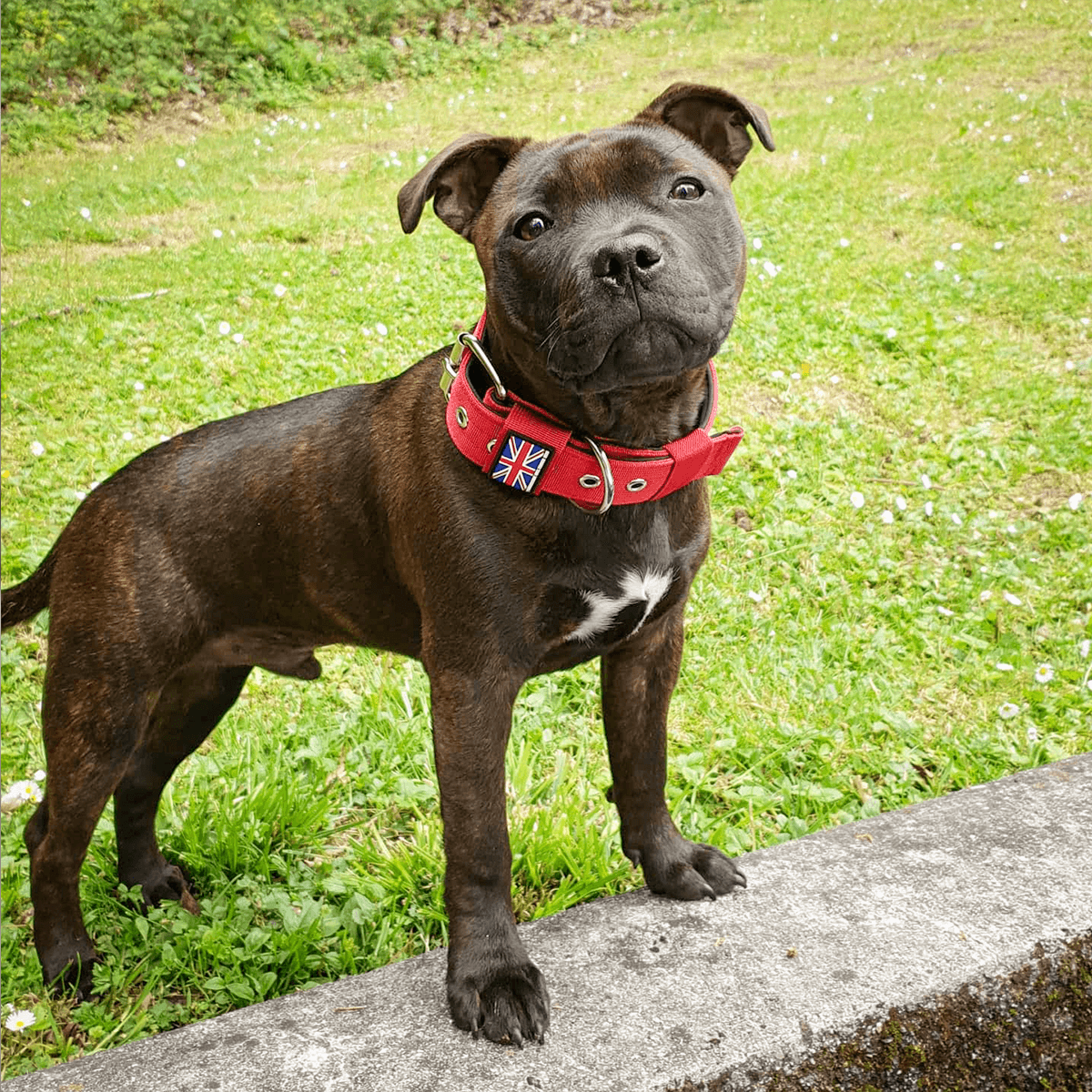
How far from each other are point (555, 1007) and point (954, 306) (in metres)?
5.44

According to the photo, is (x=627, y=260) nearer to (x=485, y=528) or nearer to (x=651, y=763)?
(x=485, y=528)

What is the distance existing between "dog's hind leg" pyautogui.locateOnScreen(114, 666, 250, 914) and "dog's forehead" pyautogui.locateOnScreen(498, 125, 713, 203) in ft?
5.10

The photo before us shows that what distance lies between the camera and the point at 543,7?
13852 mm

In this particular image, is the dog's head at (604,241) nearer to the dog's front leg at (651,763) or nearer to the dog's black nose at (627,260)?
the dog's black nose at (627,260)

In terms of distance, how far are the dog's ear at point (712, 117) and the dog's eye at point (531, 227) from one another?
17.9 inches

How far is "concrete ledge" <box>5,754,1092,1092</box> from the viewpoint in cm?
218

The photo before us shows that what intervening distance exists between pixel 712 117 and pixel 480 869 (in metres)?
1.75

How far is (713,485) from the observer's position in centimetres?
497

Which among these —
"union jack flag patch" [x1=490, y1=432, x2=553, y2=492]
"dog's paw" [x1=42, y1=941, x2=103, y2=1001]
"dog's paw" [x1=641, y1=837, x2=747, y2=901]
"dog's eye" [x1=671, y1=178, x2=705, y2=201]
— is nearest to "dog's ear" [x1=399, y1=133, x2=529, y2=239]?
"dog's eye" [x1=671, y1=178, x2=705, y2=201]

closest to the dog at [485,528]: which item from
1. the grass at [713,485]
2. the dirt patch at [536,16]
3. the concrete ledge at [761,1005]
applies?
the concrete ledge at [761,1005]

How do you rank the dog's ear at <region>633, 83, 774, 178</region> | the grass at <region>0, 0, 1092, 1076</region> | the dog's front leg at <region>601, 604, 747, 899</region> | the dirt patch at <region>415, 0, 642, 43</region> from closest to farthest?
1. the dog's ear at <region>633, 83, 774, 178</region>
2. the dog's front leg at <region>601, 604, 747, 899</region>
3. the grass at <region>0, 0, 1092, 1076</region>
4. the dirt patch at <region>415, 0, 642, 43</region>

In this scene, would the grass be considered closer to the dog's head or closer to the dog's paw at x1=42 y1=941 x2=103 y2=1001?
the dog's paw at x1=42 y1=941 x2=103 y2=1001

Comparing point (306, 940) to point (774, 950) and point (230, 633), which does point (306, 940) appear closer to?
point (230, 633)

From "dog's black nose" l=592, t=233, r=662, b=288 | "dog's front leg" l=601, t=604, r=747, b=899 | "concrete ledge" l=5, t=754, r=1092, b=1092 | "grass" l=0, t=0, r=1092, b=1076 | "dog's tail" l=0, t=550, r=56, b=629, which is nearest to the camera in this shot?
"dog's black nose" l=592, t=233, r=662, b=288
